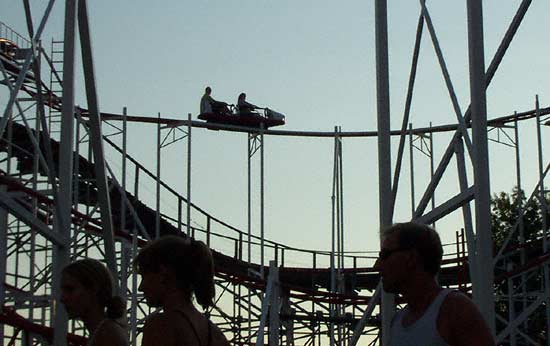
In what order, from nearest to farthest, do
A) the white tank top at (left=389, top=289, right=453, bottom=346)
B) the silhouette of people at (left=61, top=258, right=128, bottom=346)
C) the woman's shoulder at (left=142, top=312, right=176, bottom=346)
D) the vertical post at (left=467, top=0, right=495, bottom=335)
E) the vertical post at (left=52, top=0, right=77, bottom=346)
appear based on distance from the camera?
1. the woman's shoulder at (left=142, top=312, right=176, bottom=346)
2. the white tank top at (left=389, top=289, right=453, bottom=346)
3. the silhouette of people at (left=61, top=258, right=128, bottom=346)
4. the vertical post at (left=467, top=0, right=495, bottom=335)
5. the vertical post at (left=52, top=0, right=77, bottom=346)

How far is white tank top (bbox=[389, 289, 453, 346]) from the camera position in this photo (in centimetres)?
336

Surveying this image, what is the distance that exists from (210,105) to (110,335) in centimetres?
1722

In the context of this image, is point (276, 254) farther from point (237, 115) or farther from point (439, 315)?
point (439, 315)

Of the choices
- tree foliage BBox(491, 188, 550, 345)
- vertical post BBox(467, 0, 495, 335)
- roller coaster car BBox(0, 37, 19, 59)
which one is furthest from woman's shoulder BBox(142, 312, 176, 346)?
roller coaster car BBox(0, 37, 19, 59)

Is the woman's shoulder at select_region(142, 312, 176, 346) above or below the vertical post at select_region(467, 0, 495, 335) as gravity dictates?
below

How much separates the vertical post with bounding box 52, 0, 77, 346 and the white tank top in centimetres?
344

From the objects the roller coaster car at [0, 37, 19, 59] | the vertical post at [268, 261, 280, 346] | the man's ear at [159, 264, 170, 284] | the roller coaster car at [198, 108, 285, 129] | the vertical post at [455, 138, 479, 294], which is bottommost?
the vertical post at [268, 261, 280, 346]

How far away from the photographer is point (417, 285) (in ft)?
11.7

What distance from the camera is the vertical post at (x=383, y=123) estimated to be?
7297 mm

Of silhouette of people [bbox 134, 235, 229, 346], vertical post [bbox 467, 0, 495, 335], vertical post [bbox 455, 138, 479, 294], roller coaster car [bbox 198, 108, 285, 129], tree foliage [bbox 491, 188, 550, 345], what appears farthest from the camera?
roller coaster car [bbox 198, 108, 285, 129]

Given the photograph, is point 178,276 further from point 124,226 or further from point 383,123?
point 124,226

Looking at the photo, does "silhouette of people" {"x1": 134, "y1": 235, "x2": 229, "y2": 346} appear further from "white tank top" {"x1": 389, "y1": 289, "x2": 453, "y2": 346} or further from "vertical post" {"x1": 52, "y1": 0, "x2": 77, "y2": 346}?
"vertical post" {"x1": 52, "y1": 0, "x2": 77, "y2": 346}

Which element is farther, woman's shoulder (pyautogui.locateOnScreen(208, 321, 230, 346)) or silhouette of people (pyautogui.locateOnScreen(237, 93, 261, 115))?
silhouette of people (pyautogui.locateOnScreen(237, 93, 261, 115))

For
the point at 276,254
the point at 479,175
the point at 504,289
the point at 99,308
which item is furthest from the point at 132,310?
the point at 504,289
